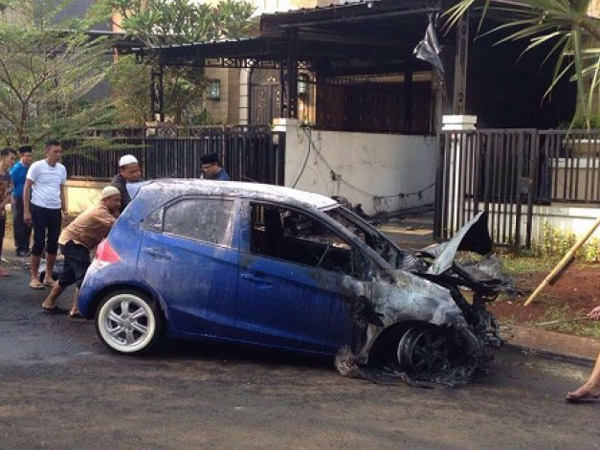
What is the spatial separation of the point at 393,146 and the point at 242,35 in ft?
13.7

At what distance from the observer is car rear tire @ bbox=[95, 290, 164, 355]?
6.87 metres

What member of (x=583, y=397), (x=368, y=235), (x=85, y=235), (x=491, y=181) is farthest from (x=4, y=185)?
(x=583, y=397)

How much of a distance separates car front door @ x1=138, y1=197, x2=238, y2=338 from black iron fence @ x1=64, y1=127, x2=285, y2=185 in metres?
7.87

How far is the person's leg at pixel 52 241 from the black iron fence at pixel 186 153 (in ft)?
17.6

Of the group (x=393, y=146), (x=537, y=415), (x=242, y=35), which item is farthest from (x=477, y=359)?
(x=242, y=35)

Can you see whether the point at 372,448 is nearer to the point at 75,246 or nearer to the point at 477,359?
the point at 477,359

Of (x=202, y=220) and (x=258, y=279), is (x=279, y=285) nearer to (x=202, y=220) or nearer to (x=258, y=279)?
(x=258, y=279)

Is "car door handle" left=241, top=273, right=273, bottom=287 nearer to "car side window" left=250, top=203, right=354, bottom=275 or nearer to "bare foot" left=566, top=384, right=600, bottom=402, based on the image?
Result: "car side window" left=250, top=203, right=354, bottom=275

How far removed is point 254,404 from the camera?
576 centimetres

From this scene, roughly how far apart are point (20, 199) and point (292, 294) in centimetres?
739

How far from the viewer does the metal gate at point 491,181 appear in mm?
12336

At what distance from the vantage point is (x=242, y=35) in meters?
17.8

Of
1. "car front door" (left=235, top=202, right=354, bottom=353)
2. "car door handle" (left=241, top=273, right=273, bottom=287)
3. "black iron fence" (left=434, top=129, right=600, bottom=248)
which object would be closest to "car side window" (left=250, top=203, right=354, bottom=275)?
"car front door" (left=235, top=202, right=354, bottom=353)

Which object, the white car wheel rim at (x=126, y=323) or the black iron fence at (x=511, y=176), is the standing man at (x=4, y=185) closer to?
the white car wheel rim at (x=126, y=323)
